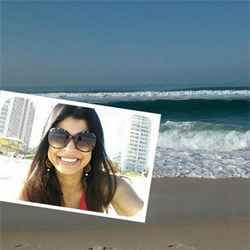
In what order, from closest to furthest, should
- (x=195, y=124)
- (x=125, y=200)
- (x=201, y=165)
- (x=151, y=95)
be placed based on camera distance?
(x=125, y=200) < (x=201, y=165) < (x=195, y=124) < (x=151, y=95)

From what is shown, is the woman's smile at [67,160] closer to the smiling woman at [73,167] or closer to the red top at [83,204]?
the smiling woman at [73,167]

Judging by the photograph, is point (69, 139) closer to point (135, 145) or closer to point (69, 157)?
point (69, 157)

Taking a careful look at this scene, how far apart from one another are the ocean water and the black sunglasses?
12.8 feet

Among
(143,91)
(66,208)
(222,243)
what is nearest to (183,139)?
(222,243)

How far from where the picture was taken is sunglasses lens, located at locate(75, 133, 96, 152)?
133 cm

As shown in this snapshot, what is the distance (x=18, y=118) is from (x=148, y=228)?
92.0 inches

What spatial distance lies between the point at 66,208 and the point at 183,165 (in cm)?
454

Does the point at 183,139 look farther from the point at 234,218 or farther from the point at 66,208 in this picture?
the point at 66,208

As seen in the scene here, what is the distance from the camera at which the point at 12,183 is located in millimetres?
1396

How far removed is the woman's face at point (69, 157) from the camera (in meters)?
1.34

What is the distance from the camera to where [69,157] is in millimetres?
1362

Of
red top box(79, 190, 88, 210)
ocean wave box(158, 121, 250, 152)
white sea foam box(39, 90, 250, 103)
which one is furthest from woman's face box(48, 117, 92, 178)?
white sea foam box(39, 90, 250, 103)

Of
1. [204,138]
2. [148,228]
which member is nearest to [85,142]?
[148,228]
